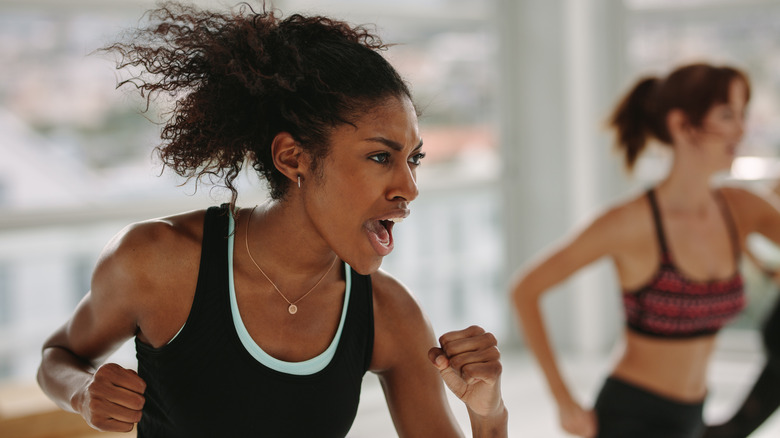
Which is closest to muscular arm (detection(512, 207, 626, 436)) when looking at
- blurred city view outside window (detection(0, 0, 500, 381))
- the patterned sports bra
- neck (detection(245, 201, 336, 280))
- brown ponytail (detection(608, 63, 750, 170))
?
the patterned sports bra

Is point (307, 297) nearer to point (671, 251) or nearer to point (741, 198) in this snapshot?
point (671, 251)

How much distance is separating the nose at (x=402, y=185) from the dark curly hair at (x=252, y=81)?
0.09 meters

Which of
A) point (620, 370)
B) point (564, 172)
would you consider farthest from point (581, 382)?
point (620, 370)

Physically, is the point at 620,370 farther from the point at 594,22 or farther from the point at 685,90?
the point at 594,22

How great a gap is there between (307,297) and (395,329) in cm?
14

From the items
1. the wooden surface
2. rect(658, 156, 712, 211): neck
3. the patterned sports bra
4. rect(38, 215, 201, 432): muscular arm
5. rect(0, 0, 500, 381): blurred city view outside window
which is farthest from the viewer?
rect(0, 0, 500, 381): blurred city view outside window

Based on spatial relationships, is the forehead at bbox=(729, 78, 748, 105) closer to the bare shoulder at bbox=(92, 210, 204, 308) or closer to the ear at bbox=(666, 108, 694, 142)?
the ear at bbox=(666, 108, 694, 142)

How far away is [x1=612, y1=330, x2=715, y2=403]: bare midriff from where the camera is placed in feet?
7.09

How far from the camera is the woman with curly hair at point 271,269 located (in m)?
1.16

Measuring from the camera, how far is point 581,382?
4312 millimetres

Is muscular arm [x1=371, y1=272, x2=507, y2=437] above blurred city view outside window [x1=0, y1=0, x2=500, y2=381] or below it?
below

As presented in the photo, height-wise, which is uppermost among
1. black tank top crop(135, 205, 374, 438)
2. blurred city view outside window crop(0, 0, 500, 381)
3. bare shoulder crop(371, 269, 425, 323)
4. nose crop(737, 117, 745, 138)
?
blurred city view outside window crop(0, 0, 500, 381)

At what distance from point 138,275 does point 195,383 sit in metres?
0.17

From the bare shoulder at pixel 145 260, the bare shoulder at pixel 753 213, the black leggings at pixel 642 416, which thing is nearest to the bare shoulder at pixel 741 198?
the bare shoulder at pixel 753 213
